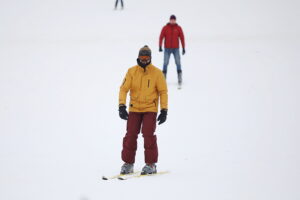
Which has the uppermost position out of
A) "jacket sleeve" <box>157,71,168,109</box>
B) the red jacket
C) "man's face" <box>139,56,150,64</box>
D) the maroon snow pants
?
the red jacket

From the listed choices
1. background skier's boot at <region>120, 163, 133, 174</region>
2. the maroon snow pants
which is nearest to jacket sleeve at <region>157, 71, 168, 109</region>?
the maroon snow pants

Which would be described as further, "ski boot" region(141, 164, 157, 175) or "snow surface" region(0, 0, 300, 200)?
"ski boot" region(141, 164, 157, 175)

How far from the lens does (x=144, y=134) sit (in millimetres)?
5926

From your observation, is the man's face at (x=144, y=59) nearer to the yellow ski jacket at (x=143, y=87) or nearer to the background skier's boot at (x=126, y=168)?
the yellow ski jacket at (x=143, y=87)

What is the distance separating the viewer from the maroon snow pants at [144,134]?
589 centimetres

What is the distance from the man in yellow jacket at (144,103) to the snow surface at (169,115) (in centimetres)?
44

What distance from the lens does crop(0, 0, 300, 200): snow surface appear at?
5562 mm

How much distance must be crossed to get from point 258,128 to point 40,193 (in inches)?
187

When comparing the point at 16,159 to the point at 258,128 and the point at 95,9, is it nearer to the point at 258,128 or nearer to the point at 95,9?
the point at 258,128

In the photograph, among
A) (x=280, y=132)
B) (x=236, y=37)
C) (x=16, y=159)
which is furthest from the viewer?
(x=236, y=37)

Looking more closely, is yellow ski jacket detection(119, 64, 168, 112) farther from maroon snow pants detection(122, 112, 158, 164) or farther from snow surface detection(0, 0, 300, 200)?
snow surface detection(0, 0, 300, 200)

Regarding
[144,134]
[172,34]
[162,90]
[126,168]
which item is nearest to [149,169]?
[126,168]

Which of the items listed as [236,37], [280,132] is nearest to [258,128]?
[280,132]

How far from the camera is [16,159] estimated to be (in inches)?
277
